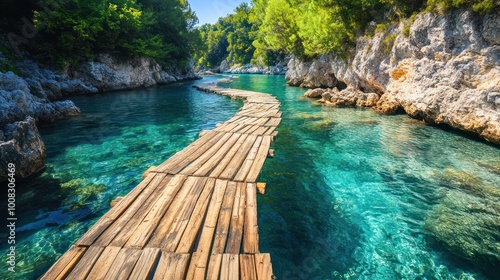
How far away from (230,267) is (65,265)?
2187 millimetres

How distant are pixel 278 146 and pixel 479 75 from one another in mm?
9343

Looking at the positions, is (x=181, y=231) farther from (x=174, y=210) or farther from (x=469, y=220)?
(x=469, y=220)

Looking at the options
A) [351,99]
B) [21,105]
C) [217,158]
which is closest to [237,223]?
[217,158]

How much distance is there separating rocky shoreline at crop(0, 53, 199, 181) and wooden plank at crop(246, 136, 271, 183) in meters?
7.26

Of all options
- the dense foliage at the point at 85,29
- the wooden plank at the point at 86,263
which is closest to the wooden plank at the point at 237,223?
the wooden plank at the point at 86,263

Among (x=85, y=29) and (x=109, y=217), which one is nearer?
(x=109, y=217)

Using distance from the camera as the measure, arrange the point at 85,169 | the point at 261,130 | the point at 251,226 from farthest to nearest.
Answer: the point at 261,130 → the point at 85,169 → the point at 251,226

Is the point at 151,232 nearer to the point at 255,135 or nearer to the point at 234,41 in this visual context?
the point at 255,135

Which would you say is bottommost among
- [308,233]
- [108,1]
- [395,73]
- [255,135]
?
[308,233]

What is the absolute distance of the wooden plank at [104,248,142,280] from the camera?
313 centimetres

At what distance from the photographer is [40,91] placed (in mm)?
16797

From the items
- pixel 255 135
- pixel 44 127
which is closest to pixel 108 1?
pixel 44 127

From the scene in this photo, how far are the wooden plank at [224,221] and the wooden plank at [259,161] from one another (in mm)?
544

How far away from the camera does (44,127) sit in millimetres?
14062
